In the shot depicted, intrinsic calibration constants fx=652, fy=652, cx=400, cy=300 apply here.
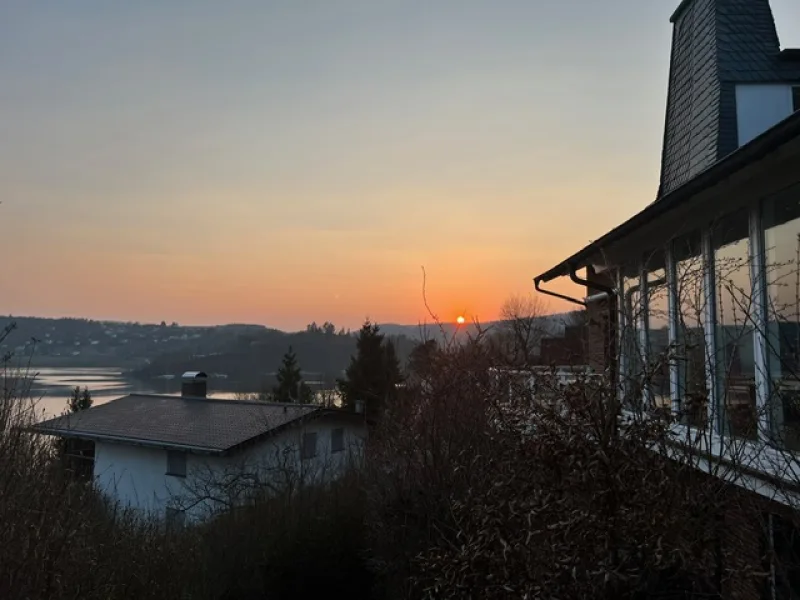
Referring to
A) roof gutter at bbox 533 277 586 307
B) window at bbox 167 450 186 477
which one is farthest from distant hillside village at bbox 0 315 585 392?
roof gutter at bbox 533 277 586 307

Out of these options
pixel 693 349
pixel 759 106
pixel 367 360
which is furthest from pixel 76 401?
pixel 367 360

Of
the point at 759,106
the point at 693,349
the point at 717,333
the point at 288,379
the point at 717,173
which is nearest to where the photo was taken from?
the point at 693,349

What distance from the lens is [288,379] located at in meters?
44.8

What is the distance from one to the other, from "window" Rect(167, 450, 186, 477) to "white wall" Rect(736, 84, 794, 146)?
20001mm

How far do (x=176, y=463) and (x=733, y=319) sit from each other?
22.0m

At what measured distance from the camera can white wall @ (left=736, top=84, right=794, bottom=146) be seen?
370 inches

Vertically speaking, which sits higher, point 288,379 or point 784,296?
point 784,296

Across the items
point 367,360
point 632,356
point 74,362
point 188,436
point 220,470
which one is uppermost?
point 367,360

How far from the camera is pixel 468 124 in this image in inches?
498

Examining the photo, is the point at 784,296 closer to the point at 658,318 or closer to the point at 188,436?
the point at 658,318

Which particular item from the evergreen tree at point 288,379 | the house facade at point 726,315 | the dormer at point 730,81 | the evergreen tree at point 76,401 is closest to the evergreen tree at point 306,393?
the evergreen tree at point 288,379

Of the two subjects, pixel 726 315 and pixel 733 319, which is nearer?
pixel 733 319

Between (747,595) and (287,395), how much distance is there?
4036 cm

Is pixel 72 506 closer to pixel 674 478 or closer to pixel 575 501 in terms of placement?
pixel 575 501
